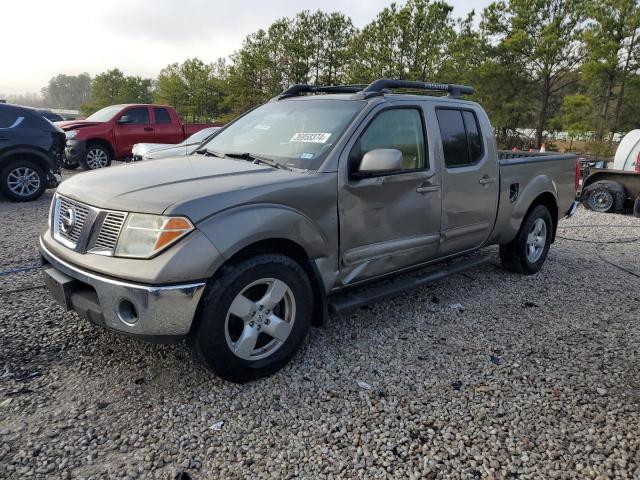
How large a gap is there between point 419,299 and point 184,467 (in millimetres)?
2742

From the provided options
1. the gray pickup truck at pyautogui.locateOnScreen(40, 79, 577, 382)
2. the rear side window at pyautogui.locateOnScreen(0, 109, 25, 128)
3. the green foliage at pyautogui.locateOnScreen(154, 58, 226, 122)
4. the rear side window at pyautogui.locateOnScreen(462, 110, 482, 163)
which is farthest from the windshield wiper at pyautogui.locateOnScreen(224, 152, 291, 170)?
the green foliage at pyautogui.locateOnScreen(154, 58, 226, 122)

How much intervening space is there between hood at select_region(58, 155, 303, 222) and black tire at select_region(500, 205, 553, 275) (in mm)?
3057

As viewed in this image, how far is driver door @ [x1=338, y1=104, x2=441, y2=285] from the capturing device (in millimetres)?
3281

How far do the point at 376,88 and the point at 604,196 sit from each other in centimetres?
826

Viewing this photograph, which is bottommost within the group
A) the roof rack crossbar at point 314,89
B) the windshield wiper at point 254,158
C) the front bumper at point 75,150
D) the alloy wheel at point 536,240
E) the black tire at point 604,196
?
the black tire at point 604,196

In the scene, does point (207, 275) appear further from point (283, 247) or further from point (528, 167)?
point (528, 167)

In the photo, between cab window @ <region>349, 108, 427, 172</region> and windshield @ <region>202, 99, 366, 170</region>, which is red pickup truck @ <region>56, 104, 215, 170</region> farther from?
cab window @ <region>349, 108, 427, 172</region>

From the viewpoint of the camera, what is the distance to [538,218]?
17.1 feet

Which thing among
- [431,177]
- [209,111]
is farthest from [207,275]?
[209,111]

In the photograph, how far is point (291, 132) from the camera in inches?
141

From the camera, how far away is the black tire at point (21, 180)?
8.46 meters

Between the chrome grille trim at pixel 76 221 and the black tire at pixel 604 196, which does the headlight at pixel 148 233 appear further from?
the black tire at pixel 604 196

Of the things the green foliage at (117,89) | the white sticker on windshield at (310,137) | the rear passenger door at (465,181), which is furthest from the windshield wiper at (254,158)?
the green foliage at (117,89)

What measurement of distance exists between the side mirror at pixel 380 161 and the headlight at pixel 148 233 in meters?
1.26
